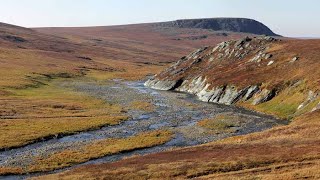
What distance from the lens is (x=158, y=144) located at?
64.5 m

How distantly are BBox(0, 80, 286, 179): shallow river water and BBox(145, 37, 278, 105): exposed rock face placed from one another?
648 centimetres

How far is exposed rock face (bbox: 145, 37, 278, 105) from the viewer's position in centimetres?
10819

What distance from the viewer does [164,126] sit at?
259 feet

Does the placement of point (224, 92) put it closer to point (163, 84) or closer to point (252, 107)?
point (252, 107)

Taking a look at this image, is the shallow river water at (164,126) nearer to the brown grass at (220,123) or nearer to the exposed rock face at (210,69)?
the brown grass at (220,123)

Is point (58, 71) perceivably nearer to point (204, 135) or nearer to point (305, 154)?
point (204, 135)

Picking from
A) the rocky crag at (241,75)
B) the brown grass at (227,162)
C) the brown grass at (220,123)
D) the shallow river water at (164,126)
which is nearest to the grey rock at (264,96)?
the rocky crag at (241,75)

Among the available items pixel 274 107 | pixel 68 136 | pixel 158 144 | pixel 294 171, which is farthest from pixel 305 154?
pixel 274 107

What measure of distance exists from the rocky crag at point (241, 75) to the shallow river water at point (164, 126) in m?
7.37

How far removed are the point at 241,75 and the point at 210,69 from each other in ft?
74.9

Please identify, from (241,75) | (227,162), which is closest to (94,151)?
(227,162)

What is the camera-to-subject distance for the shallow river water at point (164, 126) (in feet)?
197

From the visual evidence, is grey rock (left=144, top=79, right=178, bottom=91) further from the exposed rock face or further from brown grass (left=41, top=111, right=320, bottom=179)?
brown grass (left=41, top=111, right=320, bottom=179)

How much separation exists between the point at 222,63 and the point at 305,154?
101283 millimetres
